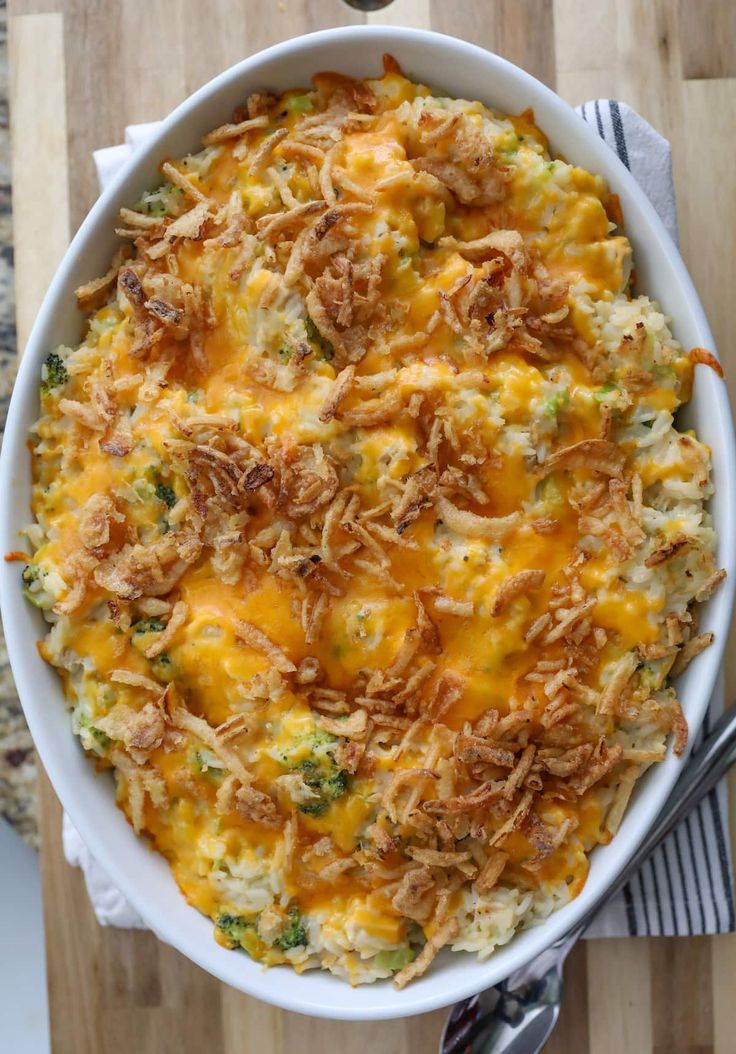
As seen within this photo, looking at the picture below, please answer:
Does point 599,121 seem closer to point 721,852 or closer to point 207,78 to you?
point 207,78

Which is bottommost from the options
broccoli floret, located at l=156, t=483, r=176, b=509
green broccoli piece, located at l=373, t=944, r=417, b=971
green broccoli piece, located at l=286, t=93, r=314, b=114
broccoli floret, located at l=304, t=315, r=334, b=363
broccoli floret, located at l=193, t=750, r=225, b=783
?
green broccoli piece, located at l=373, t=944, r=417, b=971

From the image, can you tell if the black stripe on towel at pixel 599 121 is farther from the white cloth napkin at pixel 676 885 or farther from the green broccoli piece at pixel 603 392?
the green broccoli piece at pixel 603 392

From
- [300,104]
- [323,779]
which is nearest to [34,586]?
[323,779]

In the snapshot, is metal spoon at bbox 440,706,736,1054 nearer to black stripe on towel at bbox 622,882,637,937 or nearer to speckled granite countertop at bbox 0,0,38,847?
black stripe on towel at bbox 622,882,637,937

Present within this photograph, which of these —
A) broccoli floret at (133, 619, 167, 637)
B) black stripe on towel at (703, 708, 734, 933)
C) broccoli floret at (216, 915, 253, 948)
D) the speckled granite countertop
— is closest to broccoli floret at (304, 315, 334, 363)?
broccoli floret at (133, 619, 167, 637)

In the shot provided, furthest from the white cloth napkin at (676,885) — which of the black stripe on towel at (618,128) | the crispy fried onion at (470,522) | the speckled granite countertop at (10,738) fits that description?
the crispy fried onion at (470,522)
